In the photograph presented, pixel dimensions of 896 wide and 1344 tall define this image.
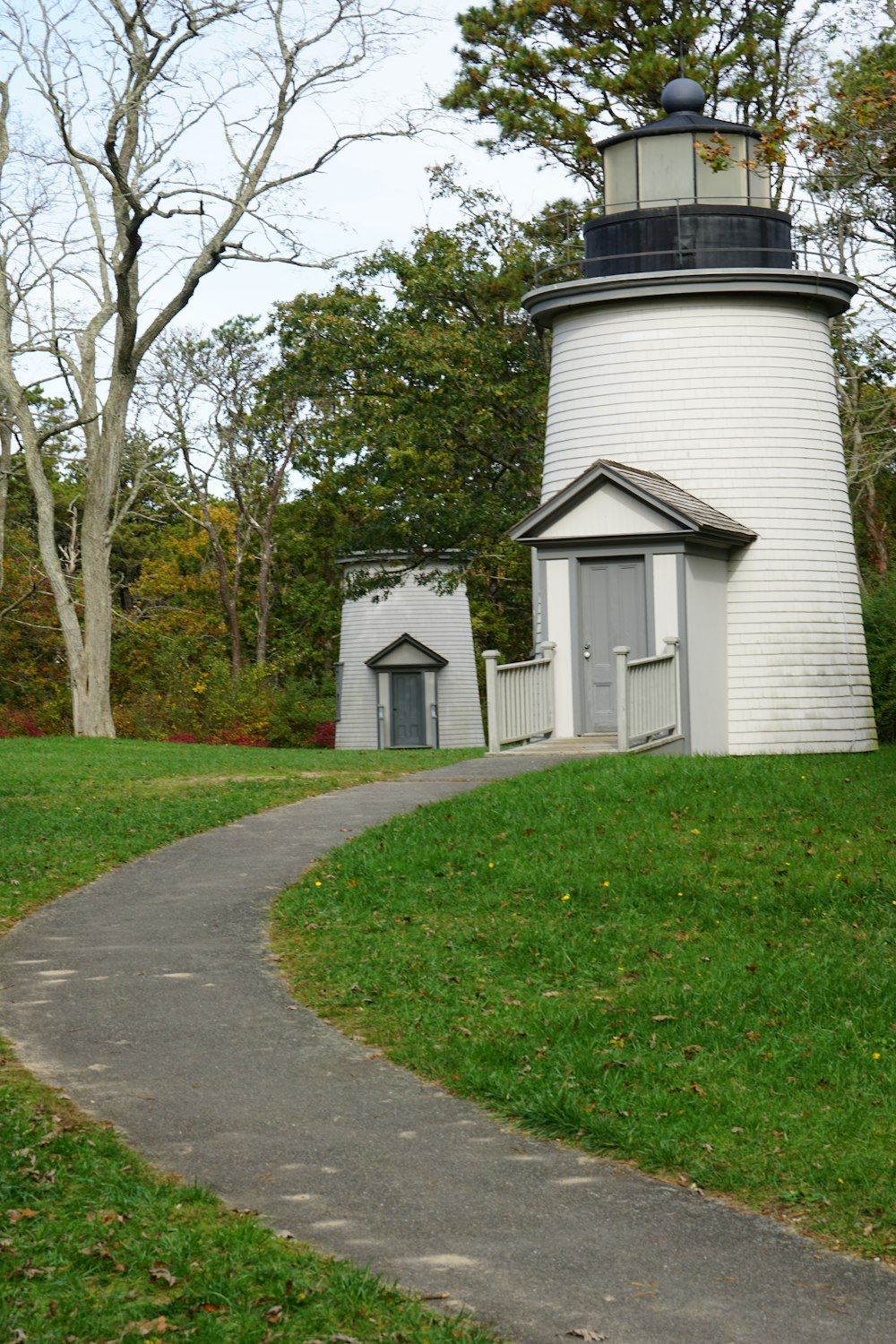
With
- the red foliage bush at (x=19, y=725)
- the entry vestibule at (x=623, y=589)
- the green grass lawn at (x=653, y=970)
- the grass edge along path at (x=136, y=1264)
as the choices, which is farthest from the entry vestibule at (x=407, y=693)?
the grass edge along path at (x=136, y=1264)

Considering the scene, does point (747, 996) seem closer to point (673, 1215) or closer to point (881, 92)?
point (673, 1215)

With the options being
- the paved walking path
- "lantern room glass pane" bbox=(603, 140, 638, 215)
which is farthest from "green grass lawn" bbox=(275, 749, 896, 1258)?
"lantern room glass pane" bbox=(603, 140, 638, 215)

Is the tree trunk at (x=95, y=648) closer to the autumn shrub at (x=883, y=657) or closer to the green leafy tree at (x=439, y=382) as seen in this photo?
the green leafy tree at (x=439, y=382)

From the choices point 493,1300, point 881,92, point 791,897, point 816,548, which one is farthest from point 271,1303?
point 816,548

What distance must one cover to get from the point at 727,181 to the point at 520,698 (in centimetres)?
866

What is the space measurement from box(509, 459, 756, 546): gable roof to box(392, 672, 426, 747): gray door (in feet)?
79.7

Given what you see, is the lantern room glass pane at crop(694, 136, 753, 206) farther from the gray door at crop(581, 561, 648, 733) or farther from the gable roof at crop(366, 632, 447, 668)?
the gable roof at crop(366, 632, 447, 668)

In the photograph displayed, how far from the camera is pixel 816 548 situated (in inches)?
894

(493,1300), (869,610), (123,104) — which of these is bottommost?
(493,1300)

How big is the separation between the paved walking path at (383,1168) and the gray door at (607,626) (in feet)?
39.5

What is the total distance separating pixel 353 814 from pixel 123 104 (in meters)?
20.1

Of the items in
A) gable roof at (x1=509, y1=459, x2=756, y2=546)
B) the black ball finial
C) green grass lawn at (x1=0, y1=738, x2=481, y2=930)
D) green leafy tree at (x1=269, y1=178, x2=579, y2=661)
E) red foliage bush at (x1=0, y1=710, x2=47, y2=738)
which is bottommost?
green grass lawn at (x1=0, y1=738, x2=481, y2=930)

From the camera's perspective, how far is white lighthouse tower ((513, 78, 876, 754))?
21.6 meters

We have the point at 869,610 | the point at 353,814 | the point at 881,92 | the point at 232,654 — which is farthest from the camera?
A: the point at 232,654
